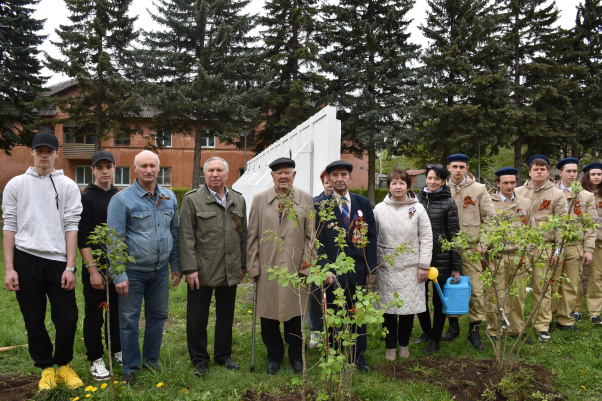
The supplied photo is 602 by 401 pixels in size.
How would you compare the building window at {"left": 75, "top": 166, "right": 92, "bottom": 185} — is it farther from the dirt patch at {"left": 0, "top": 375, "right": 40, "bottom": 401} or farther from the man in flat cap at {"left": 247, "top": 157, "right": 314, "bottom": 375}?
the man in flat cap at {"left": 247, "top": 157, "right": 314, "bottom": 375}

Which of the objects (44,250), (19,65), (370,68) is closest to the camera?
(44,250)

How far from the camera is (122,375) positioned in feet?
Answer: 12.3

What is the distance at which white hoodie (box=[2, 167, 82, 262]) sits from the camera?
3.36 meters

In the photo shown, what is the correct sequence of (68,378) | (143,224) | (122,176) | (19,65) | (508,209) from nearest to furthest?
(68,378) → (143,224) → (508,209) → (19,65) → (122,176)

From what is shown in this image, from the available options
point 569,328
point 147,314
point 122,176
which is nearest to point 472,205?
point 569,328

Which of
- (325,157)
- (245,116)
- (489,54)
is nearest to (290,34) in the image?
(245,116)

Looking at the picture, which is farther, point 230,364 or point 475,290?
point 475,290

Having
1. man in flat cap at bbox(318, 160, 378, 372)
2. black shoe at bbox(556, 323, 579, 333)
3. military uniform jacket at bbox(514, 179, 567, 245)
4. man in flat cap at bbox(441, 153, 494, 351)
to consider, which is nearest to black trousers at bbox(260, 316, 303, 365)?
man in flat cap at bbox(318, 160, 378, 372)

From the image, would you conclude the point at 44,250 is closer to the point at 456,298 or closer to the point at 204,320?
the point at 204,320

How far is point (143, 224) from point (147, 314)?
86 cm

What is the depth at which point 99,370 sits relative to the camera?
12.4 ft

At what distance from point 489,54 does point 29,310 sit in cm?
2696

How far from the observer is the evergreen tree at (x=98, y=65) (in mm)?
21125

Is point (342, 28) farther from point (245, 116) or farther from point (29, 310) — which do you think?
point (29, 310)
